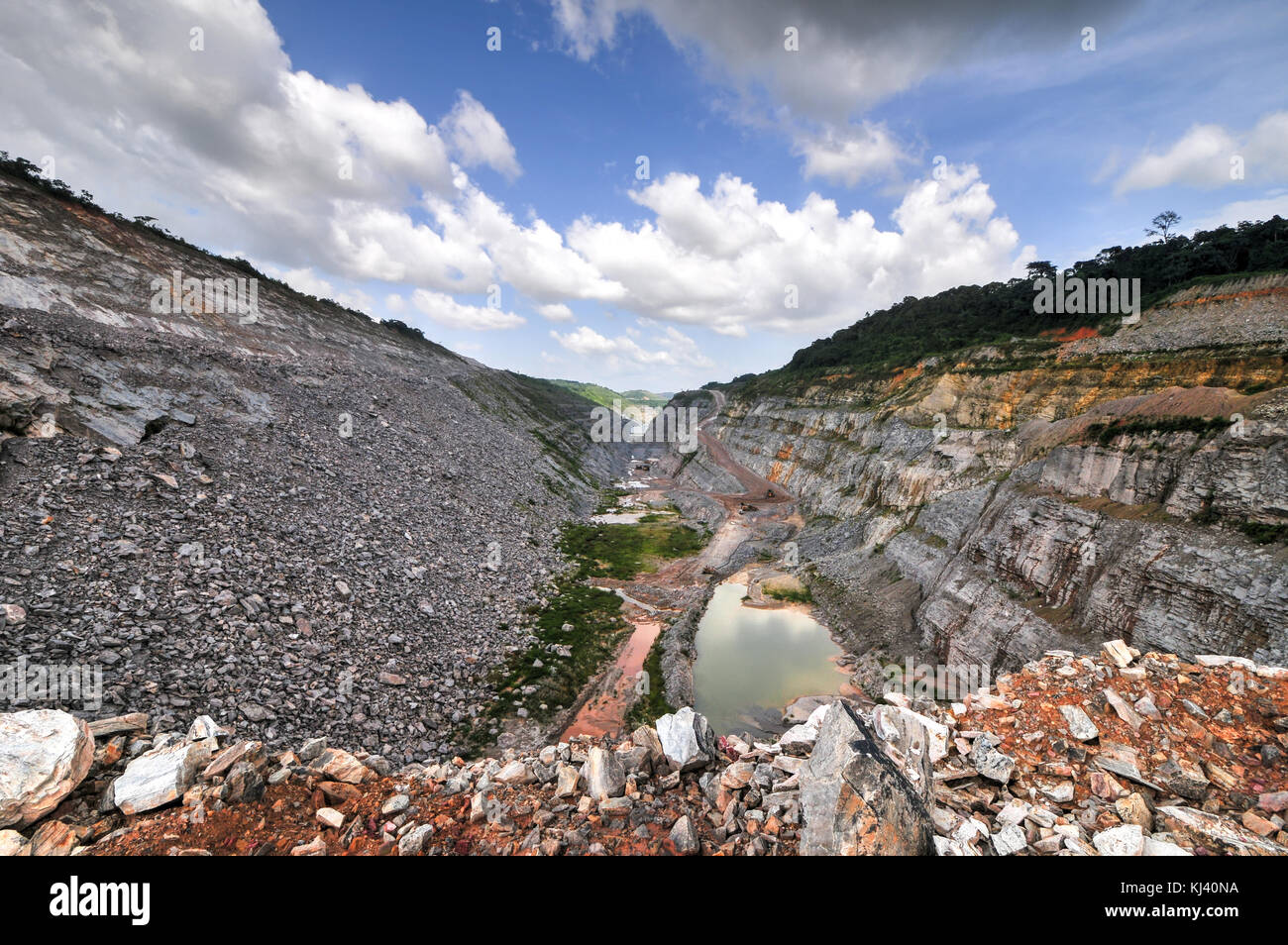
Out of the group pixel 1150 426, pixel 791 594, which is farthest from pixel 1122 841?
pixel 791 594

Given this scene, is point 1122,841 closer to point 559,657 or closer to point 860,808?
point 860,808

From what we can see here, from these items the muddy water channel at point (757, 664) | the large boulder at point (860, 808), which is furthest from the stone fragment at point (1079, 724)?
the muddy water channel at point (757, 664)

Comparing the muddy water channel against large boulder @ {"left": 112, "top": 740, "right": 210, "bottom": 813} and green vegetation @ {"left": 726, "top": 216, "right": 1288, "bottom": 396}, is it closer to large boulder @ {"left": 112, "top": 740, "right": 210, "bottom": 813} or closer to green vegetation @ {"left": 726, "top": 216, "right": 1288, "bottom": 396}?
large boulder @ {"left": 112, "top": 740, "right": 210, "bottom": 813}

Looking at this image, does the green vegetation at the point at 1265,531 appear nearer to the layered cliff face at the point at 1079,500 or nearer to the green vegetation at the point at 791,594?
the layered cliff face at the point at 1079,500

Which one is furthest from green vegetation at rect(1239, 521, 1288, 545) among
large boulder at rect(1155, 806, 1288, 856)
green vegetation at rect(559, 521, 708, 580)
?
green vegetation at rect(559, 521, 708, 580)

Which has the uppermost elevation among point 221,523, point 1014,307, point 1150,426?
point 1014,307
